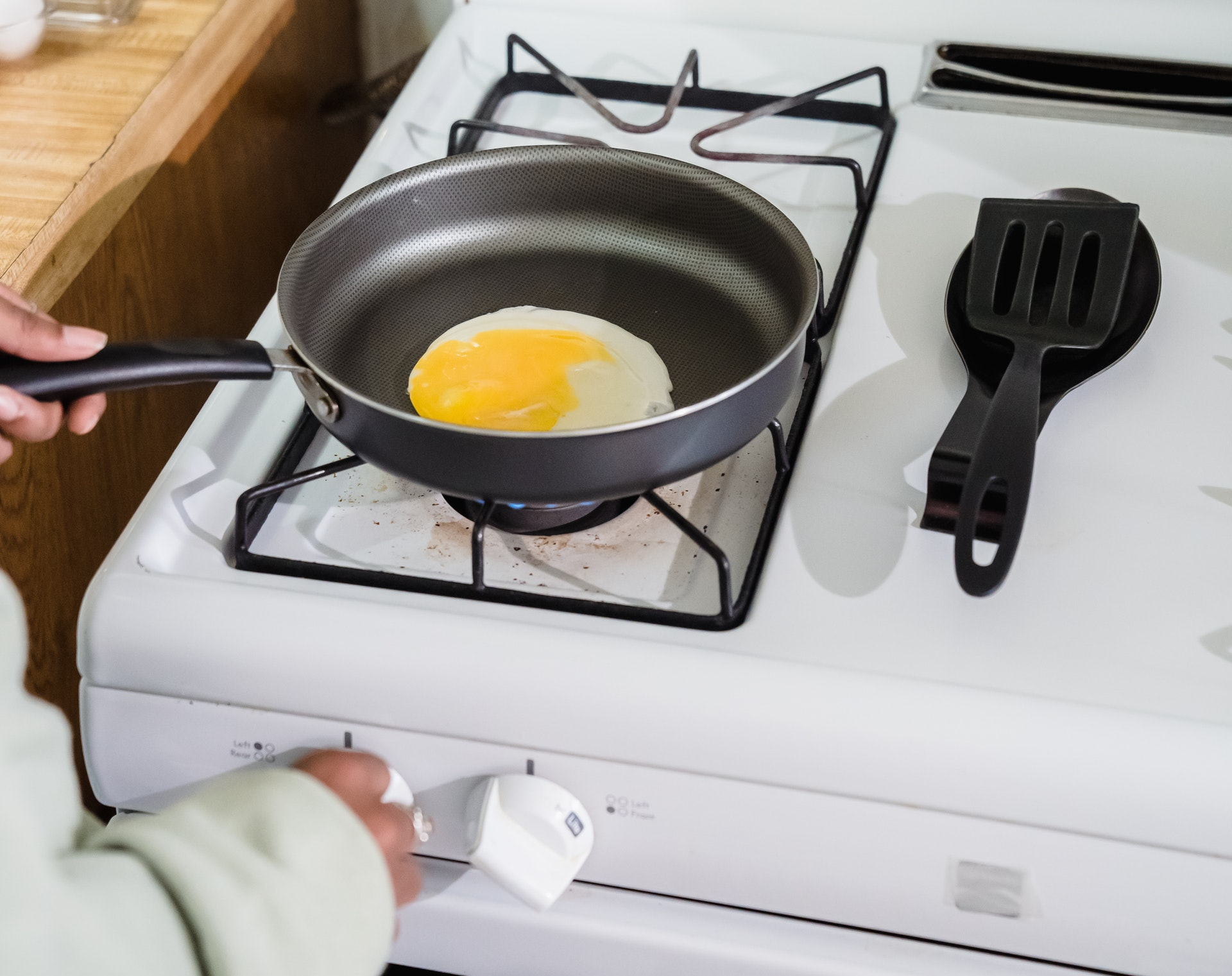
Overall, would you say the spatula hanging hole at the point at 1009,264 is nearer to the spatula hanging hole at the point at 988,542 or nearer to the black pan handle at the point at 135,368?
the spatula hanging hole at the point at 988,542

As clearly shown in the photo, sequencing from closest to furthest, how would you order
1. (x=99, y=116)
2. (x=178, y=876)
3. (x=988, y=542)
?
1. (x=178, y=876)
2. (x=988, y=542)
3. (x=99, y=116)

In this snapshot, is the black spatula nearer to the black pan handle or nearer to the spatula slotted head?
the spatula slotted head

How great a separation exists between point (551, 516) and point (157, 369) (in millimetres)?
189

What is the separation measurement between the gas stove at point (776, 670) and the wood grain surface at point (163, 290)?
196 millimetres

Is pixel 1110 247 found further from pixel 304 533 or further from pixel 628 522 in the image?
pixel 304 533

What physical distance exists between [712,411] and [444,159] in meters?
0.27

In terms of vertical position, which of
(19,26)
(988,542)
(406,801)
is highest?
(19,26)

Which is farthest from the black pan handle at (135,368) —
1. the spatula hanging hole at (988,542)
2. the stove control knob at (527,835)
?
the spatula hanging hole at (988,542)

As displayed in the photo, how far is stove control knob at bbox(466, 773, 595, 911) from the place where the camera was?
19.6 inches

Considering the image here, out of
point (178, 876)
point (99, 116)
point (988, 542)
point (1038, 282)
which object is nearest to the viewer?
point (178, 876)

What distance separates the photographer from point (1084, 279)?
0.64 m

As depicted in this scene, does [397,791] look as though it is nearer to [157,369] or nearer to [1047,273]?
[157,369]

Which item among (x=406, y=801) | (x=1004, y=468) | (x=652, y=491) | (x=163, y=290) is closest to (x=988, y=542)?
(x=1004, y=468)

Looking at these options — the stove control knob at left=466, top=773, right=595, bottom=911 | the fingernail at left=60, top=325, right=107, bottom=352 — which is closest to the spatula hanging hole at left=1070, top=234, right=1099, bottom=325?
the stove control knob at left=466, top=773, right=595, bottom=911
